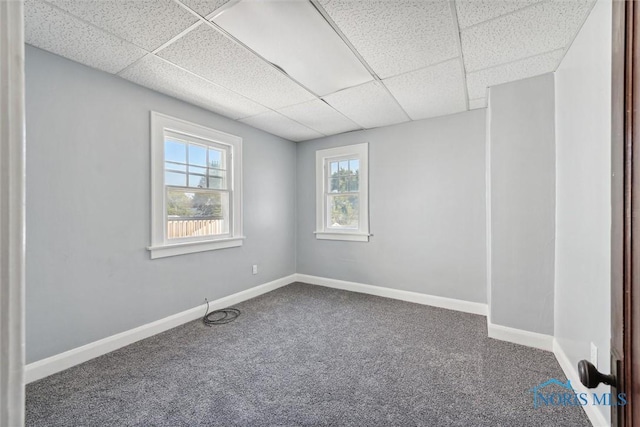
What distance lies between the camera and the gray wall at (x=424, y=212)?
3115 mm

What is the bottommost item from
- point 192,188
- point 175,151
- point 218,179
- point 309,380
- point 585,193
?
point 309,380

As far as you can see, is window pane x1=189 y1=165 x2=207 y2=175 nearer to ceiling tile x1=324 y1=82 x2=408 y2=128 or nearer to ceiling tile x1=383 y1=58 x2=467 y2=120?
ceiling tile x1=324 y1=82 x2=408 y2=128

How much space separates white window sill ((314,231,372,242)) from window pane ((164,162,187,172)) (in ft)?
6.97

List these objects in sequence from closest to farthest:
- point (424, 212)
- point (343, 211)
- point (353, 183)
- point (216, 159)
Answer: point (216, 159) < point (424, 212) < point (353, 183) < point (343, 211)

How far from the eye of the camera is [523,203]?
235cm

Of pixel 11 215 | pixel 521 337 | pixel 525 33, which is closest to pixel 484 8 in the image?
pixel 525 33

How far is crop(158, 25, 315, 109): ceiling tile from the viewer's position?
186cm

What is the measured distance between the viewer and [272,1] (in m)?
1.51

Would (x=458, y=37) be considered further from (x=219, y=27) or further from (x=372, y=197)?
(x=372, y=197)

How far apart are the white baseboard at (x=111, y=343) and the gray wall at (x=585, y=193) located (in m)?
3.22

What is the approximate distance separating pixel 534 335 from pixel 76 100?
14.0 feet

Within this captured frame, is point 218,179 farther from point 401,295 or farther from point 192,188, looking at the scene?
point 401,295

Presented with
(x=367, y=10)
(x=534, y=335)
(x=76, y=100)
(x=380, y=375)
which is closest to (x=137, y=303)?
(x=76, y=100)

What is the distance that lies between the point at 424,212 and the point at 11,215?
11.5ft
